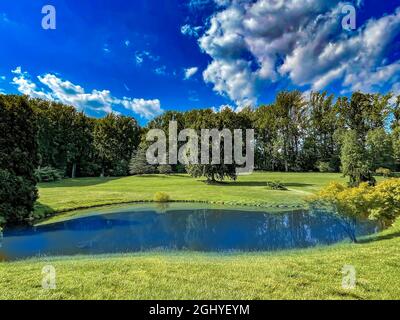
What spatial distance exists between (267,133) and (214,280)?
2622 inches

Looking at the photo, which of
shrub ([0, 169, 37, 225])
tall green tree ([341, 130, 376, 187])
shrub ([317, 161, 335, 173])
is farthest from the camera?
shrub ([317, 161, 335, 173])

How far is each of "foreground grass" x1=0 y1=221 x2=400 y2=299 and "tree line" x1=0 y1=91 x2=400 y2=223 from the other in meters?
32.2

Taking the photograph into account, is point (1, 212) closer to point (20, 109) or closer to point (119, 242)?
point (20, 109)

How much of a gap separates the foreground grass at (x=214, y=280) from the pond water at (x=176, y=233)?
4486 millimetres

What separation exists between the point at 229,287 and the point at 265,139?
219 feet

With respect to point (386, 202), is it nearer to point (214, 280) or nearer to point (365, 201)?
point (365, 201)

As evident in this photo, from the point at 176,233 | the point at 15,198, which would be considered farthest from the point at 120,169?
the point at 176,233

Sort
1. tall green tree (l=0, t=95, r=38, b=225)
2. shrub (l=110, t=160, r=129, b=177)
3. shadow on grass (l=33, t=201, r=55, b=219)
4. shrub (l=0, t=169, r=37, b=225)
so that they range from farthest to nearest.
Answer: shrub (l=110, t=160, r=129, b=177)
shadow on grass (l=33, t=201, r=55, b=219)
tall green tree (l=0, t=95, r=38, b=225)
shrub (l=0, t=169, r=37, b=225)

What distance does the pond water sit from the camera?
13.9m

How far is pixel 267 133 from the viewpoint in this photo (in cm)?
7138

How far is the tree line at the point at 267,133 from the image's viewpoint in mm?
52844

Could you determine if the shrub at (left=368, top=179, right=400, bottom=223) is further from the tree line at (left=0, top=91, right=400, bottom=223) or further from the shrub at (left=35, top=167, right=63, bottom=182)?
the shrub at (left=35, top=167, right=63, bottom=182)

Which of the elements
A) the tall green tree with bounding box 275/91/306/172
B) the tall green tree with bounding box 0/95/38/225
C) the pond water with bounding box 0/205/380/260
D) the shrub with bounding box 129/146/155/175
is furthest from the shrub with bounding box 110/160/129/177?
the tall green tree with bounding box 0/95/38/225

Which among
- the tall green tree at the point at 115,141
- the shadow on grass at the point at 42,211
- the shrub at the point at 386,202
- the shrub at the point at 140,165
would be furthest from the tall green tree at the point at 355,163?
the tall green tree at the point at 115,141
